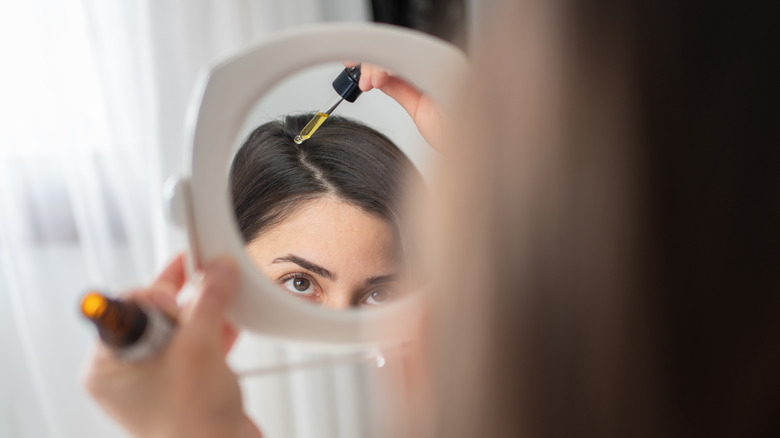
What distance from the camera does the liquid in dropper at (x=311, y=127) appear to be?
57 centimetres

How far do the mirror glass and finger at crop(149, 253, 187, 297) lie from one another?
0.06 metres

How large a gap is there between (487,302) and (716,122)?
4.0 inches

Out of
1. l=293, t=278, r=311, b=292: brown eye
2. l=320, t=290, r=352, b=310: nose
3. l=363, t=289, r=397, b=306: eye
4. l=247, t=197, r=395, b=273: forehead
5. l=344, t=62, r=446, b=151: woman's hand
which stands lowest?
l=320, t=290, r=352, b=310: nose

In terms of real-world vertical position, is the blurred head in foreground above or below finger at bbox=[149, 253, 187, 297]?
above

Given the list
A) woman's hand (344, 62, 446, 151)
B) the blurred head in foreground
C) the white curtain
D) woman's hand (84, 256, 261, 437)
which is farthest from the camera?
the white curtain

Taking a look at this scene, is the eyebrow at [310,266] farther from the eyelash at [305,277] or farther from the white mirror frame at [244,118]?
the white mirror frame at [244,118]

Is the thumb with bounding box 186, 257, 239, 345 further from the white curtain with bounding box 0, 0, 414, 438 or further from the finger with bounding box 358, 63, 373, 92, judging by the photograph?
the white curtain with bounding box 0, 0, 414, 438

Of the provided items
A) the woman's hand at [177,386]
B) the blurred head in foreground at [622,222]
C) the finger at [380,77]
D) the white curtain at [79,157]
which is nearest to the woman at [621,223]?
the blurred head in foreground at [622,222]

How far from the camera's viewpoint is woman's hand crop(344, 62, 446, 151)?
0.51 metres

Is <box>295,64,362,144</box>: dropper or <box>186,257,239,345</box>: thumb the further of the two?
<box>295,64,362,144</box>: dropper

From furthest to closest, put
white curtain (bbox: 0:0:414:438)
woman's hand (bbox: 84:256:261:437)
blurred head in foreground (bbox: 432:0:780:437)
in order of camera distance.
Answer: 1. white curtain (bbox: 0:0:414:438)
2. woman's hand (bbox: 84:256:261:437)
3. blurred head in foreground (bbox: 432:0:780:437)

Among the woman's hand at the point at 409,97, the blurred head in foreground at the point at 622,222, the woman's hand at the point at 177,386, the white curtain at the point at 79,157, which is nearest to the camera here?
→ the blurred head in foreground at the point at 622,222

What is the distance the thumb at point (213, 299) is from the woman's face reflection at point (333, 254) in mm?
102

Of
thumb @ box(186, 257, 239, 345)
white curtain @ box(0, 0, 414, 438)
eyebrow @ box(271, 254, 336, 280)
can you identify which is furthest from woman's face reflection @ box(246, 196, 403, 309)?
white curtain @ box(0, 0, 414, 438)
